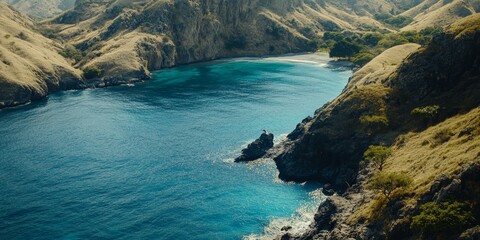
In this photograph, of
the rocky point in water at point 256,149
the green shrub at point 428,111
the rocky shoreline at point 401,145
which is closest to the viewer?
the rocky shoreline at point 401,145

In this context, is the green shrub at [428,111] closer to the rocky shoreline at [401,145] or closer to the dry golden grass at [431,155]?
the rocky shoreline at [401,145]

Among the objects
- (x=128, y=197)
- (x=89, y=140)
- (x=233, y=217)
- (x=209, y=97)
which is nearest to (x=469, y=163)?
(x=233, y=217)

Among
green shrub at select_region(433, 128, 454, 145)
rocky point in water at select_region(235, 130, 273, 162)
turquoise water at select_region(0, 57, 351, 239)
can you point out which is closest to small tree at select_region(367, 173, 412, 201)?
green shrub at select_region(433, 128, 454, 145)

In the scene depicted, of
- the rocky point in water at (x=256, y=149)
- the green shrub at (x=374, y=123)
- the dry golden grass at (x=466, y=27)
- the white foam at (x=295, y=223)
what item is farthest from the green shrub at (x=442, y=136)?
the rocky point in water at (x=256, y=149)

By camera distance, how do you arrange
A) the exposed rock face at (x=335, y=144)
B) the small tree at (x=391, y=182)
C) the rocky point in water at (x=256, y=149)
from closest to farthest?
the small tree at (x=391, y=182) → the exposed rock face at (x=335, y=144) → the rocky point in water at (x=256, y=149)

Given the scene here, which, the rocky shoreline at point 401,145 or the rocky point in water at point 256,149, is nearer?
the rocky shoreline at point 401,145

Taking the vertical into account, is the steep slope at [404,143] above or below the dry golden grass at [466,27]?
below

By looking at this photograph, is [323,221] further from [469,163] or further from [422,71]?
[422,71]
